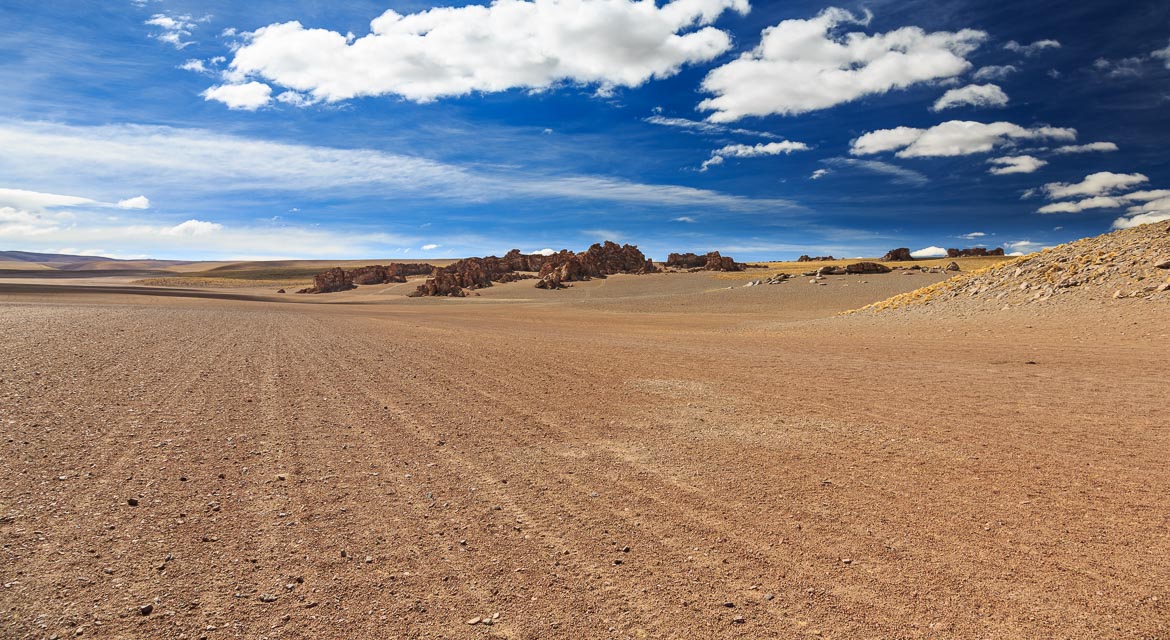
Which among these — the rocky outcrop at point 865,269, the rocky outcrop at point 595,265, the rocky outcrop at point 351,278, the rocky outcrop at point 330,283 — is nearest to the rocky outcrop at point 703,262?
the rocky outcrop at point 595,265

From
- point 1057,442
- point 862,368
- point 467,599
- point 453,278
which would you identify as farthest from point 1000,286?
point 453,278

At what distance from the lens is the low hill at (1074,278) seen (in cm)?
1934

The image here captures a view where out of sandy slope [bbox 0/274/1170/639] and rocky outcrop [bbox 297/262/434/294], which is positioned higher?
rocky outcrop [bbox 297/262/434/294]

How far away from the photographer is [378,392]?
9.62 metres

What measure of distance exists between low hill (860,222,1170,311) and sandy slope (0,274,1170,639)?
34.5 ft

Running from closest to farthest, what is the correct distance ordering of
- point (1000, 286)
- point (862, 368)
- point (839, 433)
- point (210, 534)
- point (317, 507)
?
point (210, 534)
point (317, 507)
point (839, 433)
point (862, 368)
point (1000, 286)

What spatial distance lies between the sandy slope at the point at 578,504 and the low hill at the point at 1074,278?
10.5m

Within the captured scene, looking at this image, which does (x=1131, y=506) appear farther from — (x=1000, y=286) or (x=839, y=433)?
(x=1000, y=286)

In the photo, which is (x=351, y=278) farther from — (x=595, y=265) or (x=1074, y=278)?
(x=1074, y=278)

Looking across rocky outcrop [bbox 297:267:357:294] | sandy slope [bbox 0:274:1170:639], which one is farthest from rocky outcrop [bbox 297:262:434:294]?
sandy slope [bbox 0:274:1170:639]

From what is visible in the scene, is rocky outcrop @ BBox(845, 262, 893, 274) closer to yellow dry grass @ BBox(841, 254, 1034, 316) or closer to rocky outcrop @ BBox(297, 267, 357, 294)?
yellow dry grass @ BBox(841, 254, 1034, 316)

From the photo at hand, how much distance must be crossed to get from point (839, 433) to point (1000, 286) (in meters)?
21.4

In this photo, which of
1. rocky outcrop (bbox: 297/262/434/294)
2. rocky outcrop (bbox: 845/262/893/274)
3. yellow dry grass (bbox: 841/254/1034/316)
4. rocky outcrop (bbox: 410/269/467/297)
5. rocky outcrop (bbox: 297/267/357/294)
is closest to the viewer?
yellow dry grass (bbox: 841/254/1034/316)

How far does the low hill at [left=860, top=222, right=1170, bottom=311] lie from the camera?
19344 mm
